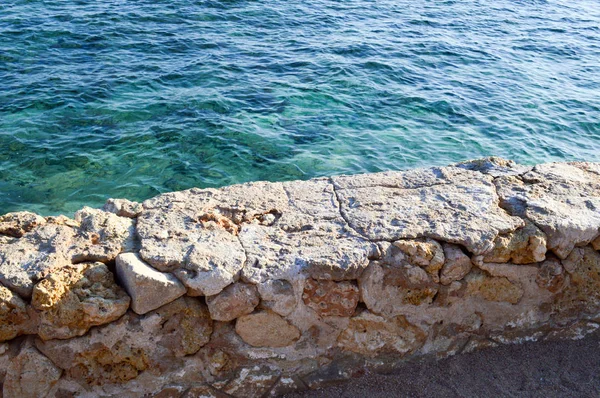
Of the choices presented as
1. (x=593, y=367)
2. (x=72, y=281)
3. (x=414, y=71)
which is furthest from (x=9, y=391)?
(x=414, y=71)

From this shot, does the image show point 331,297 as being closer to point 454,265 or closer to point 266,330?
point 266,330

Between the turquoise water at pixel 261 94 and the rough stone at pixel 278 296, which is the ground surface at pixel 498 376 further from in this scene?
the turquoise water at pixel 261 94

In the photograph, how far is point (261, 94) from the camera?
31.4 feet

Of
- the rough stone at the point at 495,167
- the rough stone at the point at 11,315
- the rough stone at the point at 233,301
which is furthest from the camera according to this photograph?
the rough stone at the point at 495,167

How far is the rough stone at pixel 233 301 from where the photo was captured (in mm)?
3611

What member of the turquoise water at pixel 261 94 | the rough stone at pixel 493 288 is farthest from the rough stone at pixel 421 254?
the turquoise water at pixel 261 94

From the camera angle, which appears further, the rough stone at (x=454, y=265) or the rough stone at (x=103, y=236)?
the rough stone at (x=454, y=265)

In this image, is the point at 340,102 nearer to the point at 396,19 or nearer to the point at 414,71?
the point at 414,71

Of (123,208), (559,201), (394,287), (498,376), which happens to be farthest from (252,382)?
(559,201)

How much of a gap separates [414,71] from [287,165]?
169 inches

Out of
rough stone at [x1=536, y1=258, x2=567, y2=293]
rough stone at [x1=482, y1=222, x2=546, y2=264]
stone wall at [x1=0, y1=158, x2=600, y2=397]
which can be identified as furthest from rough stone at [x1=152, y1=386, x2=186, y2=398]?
rough stone at [x1=536, y1=258, x2=567, y2=293]

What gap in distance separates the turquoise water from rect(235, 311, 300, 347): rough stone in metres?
3.70

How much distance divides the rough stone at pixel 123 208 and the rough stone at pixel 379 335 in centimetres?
156

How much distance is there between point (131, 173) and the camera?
24.4 feet
